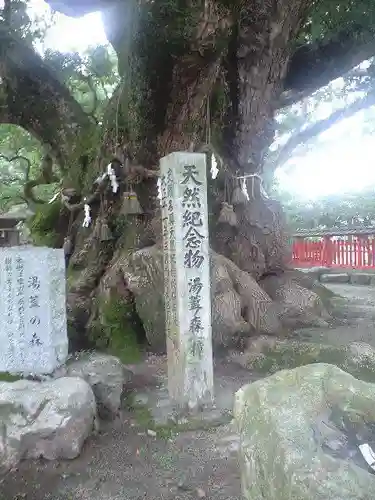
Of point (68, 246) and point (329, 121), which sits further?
point (329, 121)

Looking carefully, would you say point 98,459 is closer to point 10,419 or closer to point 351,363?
point 10,419

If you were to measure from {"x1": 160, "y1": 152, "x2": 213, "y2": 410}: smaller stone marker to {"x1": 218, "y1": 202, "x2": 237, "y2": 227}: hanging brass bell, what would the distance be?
7.18 ft

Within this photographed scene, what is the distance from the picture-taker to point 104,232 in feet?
22.8

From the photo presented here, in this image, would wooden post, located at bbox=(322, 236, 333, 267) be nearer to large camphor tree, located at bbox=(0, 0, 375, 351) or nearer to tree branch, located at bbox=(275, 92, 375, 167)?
tree branch, located at bbox=(275, 92, 375, 167)

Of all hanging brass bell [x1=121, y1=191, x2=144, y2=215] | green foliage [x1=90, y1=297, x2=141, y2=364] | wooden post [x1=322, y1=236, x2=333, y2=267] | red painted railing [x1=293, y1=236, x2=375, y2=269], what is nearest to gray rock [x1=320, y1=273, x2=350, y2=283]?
red painted railing [x1=293, y1=236, x2=375, y2=269]

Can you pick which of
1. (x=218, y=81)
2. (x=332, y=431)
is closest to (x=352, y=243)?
(x=218, y=81)

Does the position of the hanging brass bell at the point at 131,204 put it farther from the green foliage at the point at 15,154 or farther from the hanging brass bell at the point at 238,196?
the green foliage at the point at 15,154

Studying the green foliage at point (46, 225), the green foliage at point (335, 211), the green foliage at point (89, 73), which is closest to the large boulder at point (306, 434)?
the green foliage at point (46, 225)

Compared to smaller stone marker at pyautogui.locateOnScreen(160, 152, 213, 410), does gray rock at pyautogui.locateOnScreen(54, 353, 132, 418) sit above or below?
below

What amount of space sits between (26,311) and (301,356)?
309 centimetres

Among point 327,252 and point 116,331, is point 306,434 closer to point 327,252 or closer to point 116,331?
point 116,331

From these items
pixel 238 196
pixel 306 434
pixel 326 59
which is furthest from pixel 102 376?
pixel 326 59

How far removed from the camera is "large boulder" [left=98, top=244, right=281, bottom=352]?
598 cm

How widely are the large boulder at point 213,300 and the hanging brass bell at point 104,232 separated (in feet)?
2.03
